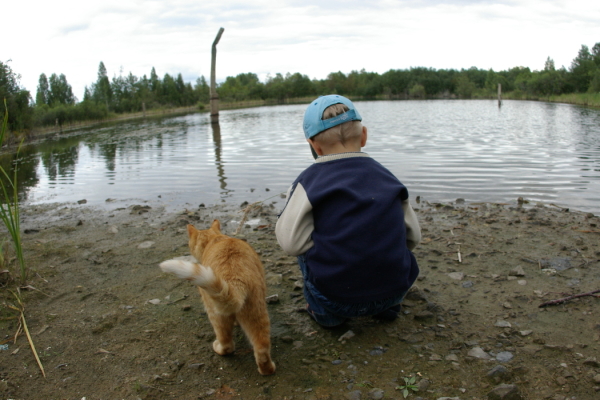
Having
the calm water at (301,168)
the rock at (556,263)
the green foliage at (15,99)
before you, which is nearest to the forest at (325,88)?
the green foliage at (15,99)

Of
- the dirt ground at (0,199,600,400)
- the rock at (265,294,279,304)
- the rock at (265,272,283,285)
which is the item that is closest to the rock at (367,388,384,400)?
the dirt ground at (0,199,600,400)

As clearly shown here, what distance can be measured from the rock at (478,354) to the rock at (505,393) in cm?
34

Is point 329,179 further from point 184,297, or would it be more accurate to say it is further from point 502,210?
point 502,210

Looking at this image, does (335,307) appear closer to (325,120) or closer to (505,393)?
(505,393)

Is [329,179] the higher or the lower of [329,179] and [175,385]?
the higher

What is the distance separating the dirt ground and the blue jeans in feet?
0.36

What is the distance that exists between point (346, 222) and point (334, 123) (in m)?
0.62

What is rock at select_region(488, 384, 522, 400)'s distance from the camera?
2.09 metres

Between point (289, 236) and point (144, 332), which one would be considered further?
point (144, 332)

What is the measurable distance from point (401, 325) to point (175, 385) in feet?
5.06

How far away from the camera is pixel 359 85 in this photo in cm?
11856

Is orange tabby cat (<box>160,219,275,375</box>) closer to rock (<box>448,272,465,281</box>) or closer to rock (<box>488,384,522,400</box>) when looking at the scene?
rock (<box>488,384,522,400</box>)

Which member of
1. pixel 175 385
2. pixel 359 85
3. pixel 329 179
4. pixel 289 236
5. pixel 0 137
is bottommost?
pixel 175 385

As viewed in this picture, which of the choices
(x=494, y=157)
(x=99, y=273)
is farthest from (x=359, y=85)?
(x=99, y=273)
